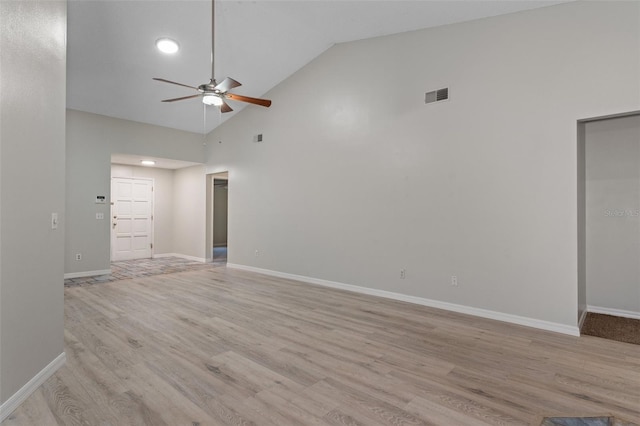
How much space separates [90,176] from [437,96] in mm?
6535

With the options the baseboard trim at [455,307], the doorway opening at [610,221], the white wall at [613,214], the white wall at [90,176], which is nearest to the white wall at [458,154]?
the baseboard trim at [455,307]

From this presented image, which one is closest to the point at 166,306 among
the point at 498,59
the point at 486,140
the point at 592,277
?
the point at 486,140

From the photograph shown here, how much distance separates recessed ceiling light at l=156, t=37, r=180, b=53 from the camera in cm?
483

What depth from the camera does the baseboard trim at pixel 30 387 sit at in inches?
78.4

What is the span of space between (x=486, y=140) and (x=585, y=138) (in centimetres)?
141

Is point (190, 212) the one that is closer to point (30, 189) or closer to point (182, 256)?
point (182, 256)

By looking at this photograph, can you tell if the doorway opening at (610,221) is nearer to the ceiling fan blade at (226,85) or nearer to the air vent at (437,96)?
the air vent at (437,96)

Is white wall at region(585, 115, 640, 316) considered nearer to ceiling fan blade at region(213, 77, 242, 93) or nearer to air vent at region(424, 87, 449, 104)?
air vent at region(424, 87, 449, 104)

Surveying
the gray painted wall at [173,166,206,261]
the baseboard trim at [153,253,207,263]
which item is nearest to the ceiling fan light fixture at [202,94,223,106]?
the gray painted wall at [173,166,206,261]

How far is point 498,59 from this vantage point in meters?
3.90

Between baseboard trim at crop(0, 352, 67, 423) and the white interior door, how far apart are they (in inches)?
251

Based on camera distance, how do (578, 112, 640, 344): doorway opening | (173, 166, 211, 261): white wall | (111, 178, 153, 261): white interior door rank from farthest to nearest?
1. (173, 166, 211, 261): white wall
2. (111, 178, 153, 261): white interior door
3. (578, 112, 640, 344): doorway opening

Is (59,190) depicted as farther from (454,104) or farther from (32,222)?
(454,104)

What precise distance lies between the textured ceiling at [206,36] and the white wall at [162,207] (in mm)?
2665
